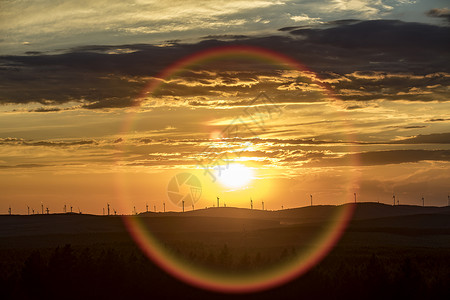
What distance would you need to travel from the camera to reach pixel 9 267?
7738 centimetres

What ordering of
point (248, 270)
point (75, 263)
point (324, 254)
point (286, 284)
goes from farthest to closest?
point (324, 254), point (248, 270), point (75, 263), point (286, 284)

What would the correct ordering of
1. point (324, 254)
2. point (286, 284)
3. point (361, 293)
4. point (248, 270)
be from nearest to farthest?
1. point (361, 293)
2. point (286, 284)
3. point (248, 270)
4. point (324, 254)

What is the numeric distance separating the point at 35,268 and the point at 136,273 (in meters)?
9.95

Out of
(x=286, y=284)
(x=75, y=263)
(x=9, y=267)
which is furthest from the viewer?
(x=9, y=267)

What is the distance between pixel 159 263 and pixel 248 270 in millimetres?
13081

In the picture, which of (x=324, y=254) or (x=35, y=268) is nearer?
(x=35, y=268)

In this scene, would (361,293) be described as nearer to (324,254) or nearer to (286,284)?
(286,284)

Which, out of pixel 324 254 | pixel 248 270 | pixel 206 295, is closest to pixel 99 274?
pixel 206 295

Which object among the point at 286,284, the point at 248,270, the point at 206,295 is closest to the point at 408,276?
the point at 286,284

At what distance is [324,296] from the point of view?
181 ft

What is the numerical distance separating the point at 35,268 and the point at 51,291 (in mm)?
3966

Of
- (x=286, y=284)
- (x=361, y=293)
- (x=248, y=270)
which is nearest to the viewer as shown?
(x=361, y=293)

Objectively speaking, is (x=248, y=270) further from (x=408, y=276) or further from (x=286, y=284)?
(x=408, y=276)

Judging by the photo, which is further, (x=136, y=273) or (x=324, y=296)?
(x=136, y=273)
